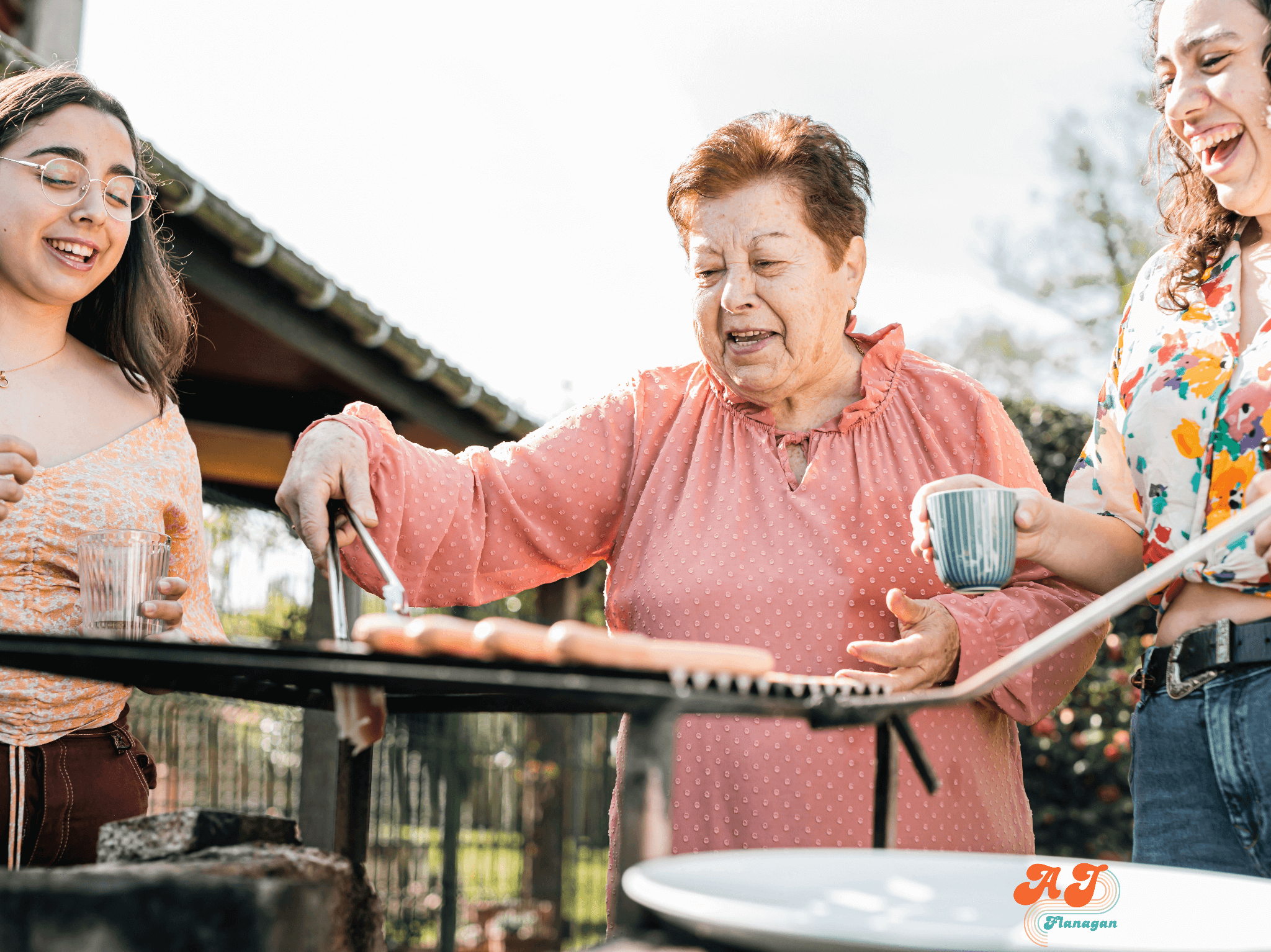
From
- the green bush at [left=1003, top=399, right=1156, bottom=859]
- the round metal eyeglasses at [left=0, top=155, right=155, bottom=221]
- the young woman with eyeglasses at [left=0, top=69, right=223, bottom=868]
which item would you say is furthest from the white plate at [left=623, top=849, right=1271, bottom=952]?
the green bush at [left=1003, top=399, right=1156, bottom=859]

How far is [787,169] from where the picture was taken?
7.87 feet

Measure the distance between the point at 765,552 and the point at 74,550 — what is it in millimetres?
1246

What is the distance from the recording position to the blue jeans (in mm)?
1710

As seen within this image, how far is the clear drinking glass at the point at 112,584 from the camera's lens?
160 cm

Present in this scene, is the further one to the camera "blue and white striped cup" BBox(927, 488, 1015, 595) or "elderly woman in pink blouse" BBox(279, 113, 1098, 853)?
"elderly woman in pink blouse" BBox(279, 113, 1098, 853)

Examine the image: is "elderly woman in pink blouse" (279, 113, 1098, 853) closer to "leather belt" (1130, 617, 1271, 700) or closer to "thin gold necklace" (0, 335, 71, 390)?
"leather belt" (1130, 617, 1271, 700)

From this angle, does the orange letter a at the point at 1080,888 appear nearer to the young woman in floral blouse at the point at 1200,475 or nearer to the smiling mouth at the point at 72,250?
the young woman in floral blouse at the point at 1200,475

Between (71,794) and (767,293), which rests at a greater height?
(767,293)

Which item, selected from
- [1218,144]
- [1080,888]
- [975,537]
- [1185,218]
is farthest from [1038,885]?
[1185,218]

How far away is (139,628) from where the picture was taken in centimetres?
161

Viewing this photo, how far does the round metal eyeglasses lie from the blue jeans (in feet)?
6.89

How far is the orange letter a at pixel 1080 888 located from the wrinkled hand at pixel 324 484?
1.09 m

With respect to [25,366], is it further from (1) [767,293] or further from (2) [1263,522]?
(2) [1263,522]

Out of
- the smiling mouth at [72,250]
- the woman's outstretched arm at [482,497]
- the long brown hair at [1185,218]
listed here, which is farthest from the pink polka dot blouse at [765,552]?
the smiling mouth at [72,250]
